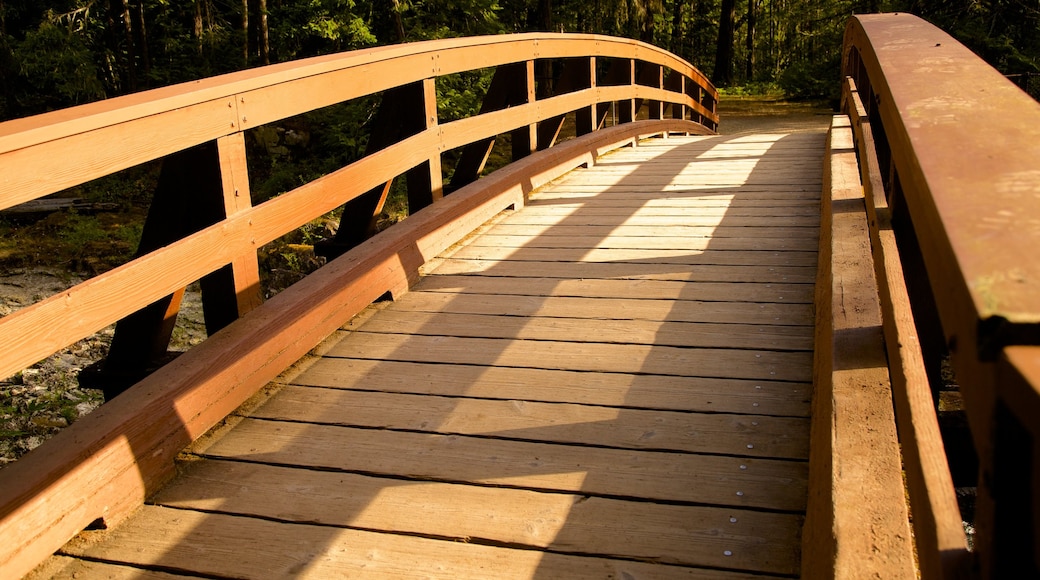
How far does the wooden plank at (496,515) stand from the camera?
80.7 inches

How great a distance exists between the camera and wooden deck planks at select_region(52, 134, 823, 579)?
6.81ft

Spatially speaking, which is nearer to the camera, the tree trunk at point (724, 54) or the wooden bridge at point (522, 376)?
the wooden bridge at point (522, 376)

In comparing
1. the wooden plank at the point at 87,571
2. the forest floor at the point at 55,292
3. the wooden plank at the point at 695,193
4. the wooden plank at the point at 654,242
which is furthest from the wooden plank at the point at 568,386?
the wooden plank at the point at 695,193

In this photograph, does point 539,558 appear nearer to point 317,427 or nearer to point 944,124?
point 317,427

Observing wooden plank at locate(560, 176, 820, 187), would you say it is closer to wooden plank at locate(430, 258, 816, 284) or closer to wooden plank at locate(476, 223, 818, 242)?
wooden plank at locate(476, 223, 818, 242)

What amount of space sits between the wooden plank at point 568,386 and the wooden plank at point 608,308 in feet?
1.89

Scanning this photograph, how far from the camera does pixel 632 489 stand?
2.29m

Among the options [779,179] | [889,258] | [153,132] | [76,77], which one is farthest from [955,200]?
[76,77]

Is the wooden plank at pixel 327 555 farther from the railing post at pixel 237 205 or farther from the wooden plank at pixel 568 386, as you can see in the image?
the railing post at pixel 237 205

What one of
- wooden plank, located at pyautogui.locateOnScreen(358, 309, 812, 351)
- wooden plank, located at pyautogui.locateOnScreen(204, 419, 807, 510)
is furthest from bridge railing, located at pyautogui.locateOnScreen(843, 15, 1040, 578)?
wooden plank, located at pyautogui.locateOnScreen(358, 309, 812, 351)

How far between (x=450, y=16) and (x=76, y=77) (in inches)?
309

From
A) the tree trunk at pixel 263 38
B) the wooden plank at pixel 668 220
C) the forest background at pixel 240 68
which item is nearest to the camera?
the wooden plank at pixel 668 220

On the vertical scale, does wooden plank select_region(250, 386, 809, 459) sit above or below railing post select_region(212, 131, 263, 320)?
below

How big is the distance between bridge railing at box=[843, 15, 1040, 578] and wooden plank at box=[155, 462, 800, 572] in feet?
1.90
